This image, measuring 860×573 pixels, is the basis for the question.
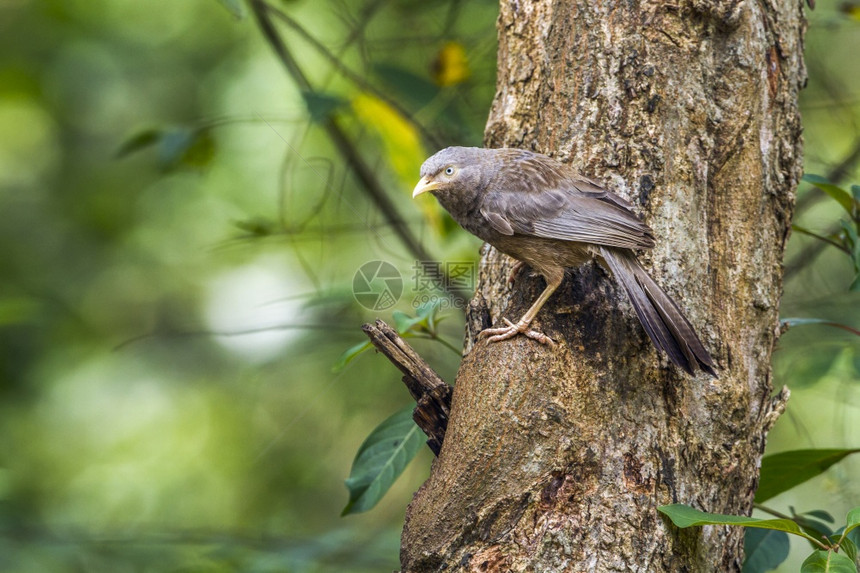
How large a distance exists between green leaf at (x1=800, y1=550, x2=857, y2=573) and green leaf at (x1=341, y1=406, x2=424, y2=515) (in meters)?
1.47

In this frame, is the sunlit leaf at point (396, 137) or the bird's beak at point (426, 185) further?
the sunlit leaf at point (396, 137)

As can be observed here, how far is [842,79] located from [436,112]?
3.15m

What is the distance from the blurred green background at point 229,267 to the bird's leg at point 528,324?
3.75ft

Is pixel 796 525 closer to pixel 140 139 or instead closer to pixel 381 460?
pixel 381 460

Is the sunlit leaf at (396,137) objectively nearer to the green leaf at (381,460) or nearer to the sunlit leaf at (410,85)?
the sunlit leaf at (410,85)

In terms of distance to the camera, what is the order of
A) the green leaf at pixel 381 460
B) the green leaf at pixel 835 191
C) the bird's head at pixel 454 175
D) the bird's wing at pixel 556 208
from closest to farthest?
the bird's wing at pixel 556 208 → the green leaf at pixel 381 460 → the green leaf at pixel 835 191 → the bird's head at pixel 454 175

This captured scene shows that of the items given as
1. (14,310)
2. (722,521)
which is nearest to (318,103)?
(14,310)

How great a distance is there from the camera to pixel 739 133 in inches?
115

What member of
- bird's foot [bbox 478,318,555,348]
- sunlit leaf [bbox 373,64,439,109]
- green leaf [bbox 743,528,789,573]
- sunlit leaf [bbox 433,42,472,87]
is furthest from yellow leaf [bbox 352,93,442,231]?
green leaf [bbox 743,528,789,573]

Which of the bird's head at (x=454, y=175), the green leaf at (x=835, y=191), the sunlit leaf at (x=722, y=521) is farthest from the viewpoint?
the bird's head at (x=454, y=175)

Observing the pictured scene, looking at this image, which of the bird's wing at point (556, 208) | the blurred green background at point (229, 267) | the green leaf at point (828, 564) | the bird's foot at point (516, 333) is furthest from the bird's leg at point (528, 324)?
the blurred green background at point (229, 267)

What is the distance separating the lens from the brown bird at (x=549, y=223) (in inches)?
101

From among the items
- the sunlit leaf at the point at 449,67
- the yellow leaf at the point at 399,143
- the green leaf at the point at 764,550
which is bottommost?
the green leaf at the point at 764,550

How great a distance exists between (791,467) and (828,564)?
948 mm
